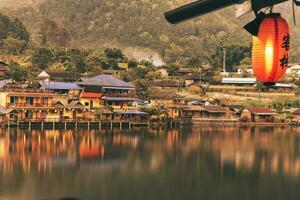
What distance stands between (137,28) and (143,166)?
11964 centimetres

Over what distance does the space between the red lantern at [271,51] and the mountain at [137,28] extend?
363 ft

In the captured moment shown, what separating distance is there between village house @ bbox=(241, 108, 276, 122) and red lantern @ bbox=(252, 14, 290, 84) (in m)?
53.2

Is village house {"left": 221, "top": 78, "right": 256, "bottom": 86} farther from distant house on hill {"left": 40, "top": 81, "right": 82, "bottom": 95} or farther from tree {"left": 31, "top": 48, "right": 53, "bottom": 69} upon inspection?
distant house on hill {"left": 40, "top": 81, "right": 82, "bottom": 95}


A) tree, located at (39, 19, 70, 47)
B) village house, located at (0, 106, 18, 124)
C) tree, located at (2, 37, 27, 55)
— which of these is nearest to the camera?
village house, located at (0, 106, 18, 124)

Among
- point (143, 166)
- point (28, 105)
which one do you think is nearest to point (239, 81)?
point (28, 105)

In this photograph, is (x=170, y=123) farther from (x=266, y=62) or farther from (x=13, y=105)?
(x=266, y=62)

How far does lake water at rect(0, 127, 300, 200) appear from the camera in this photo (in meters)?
20.4

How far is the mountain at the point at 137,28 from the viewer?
436 ft

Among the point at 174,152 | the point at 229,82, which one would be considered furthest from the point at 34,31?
the point at 174,152

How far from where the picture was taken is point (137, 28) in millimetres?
144125

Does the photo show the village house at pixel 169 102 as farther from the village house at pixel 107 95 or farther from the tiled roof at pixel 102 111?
the tiled roof at pixel 102 111

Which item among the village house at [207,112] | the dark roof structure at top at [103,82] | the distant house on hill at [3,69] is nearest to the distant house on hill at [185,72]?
the village house at [207,112]

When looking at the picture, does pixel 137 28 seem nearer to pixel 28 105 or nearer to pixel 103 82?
pixel 103 82

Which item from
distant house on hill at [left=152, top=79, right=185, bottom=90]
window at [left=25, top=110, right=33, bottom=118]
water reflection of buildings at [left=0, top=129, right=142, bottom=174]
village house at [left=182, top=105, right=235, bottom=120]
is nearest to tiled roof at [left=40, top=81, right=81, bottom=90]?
window at [left=25, top=110, right=33, bottom=118]
